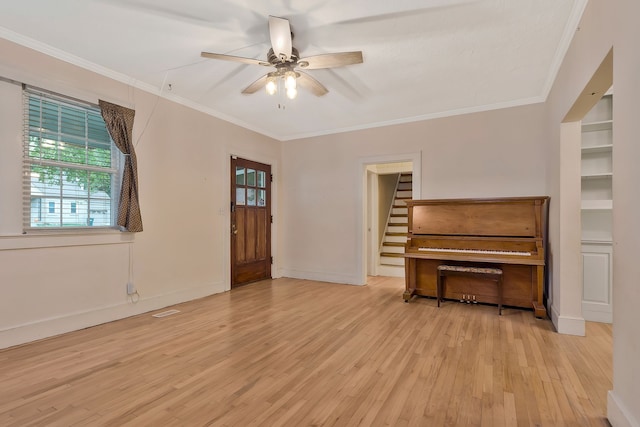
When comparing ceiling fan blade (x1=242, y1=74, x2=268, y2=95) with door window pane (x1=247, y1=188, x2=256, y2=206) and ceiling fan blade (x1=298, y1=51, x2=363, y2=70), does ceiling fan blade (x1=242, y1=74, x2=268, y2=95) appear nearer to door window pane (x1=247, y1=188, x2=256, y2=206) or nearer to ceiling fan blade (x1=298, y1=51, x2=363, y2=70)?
ceiling fan blade (x1=298, y1=51, x2=363, y2=70)

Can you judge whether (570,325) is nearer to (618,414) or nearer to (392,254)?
(618,414)

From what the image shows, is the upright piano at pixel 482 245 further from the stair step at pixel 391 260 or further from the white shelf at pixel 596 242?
the stair step at pixel 391 260

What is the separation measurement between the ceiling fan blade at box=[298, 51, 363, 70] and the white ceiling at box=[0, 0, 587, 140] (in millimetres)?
272

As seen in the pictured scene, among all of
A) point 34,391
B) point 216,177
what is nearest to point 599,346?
point 34,391

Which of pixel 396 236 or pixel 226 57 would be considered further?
pixel 396 236

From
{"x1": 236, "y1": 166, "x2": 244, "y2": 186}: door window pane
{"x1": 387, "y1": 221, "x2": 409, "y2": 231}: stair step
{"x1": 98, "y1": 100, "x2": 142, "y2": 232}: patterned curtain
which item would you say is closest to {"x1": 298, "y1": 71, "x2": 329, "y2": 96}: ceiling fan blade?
{"x1": 98, "y1": 100, "x2": 142, "y2": 232}: patterned curtain

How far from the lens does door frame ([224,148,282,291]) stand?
181 inches

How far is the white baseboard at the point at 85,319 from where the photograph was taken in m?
2.62

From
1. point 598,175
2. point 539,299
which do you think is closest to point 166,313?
point 539,299

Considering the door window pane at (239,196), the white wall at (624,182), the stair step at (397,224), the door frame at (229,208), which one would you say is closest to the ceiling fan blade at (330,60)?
the white wall at (624,182)

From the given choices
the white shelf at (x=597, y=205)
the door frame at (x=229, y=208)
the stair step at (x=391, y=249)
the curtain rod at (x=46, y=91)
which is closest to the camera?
the curtain rod at (x=46, y=91)

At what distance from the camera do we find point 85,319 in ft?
10.0

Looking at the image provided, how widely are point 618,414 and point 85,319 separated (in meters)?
4.13

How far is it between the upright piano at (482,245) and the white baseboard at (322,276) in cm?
119
